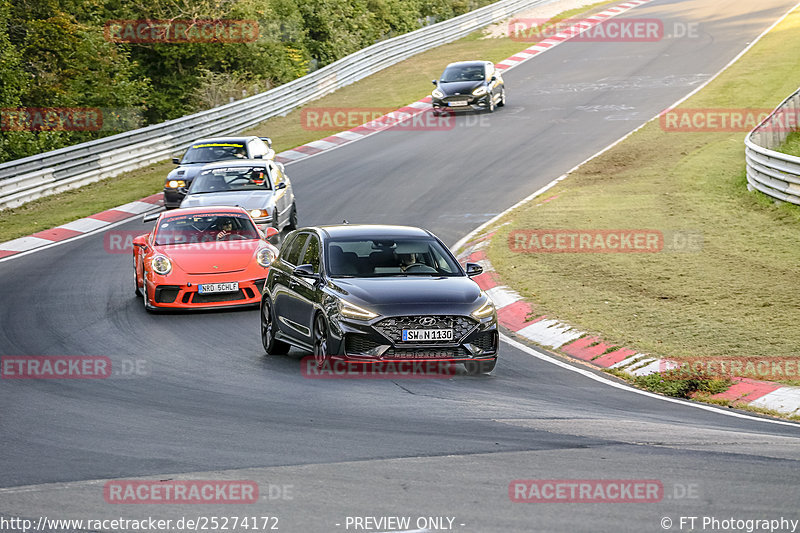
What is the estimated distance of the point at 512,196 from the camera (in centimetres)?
2634

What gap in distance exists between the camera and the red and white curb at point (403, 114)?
A: 33.8m

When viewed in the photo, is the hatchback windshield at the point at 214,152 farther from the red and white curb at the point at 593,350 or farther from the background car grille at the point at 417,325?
the background car grille at the point at 417,325

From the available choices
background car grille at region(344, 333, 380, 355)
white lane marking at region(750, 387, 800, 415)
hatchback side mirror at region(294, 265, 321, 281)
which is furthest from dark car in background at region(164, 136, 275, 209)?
white lane marking at region(750, 387, 800, 415)

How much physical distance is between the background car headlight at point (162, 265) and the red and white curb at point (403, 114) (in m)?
16.6

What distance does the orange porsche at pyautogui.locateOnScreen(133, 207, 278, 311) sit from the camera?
15812mm

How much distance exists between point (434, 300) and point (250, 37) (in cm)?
3593

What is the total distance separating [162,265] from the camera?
1602 centimetres

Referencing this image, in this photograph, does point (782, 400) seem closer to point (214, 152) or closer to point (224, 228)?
point (224, 228)

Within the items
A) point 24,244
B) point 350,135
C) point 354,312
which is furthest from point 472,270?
point 350,135

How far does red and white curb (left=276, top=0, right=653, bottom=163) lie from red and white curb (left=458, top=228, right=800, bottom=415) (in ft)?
52.3

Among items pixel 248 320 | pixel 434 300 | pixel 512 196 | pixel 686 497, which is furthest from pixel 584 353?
pixel 512 196

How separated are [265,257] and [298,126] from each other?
74.7 ft

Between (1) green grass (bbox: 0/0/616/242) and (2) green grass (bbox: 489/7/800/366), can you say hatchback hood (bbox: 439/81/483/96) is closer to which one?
(1) green grass (bbox: 0/0/616/242)

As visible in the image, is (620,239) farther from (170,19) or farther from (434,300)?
(170,19)
